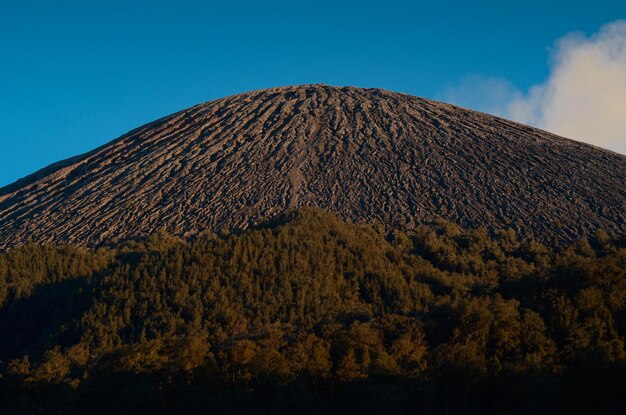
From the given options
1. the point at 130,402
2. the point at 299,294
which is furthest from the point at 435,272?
the point at 130,402

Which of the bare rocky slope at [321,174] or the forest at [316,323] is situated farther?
the bare rocky slope at [321,174]

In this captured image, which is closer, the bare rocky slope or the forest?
the forest

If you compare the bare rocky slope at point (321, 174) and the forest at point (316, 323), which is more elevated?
the bare rocky slope at point (321, 174)

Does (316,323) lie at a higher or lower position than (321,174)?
lower

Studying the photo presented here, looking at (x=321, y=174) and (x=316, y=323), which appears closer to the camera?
(x=316, y=323)

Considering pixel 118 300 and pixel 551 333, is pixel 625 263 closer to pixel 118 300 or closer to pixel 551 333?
pixel 551 333
